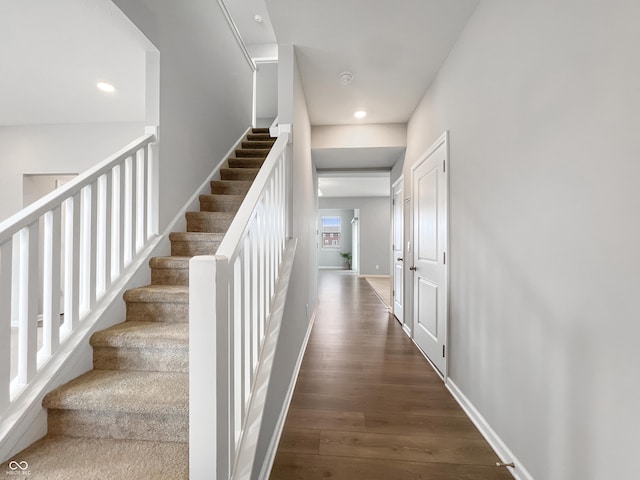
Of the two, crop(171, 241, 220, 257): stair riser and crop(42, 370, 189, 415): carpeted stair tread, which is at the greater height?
crop(171, 241, 220, 257): stair riser

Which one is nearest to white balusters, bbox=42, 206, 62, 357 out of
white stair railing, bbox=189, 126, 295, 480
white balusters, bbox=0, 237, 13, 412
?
white balusters, bbox=0, 237, 13, 412

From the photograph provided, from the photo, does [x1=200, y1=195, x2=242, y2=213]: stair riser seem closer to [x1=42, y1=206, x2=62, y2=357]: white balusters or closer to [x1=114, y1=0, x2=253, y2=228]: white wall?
[x1=114, y1=0, x2=253, y2=228]: white wall

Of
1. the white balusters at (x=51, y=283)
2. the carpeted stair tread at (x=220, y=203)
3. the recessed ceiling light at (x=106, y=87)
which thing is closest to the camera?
the white balusters at (x=51, y=283)

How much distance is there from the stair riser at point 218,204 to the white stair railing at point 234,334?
1.12m

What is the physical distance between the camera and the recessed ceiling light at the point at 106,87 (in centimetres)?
241

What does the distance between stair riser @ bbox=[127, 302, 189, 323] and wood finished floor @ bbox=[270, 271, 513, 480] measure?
983 mm

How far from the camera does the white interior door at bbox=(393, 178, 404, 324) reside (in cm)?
379

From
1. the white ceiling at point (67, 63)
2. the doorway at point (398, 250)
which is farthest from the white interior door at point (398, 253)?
the white ceiling at point (67, 63)

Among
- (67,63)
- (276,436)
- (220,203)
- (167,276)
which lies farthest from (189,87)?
(276,436)

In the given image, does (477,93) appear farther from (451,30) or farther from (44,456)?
(44,456)

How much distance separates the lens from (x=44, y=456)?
107cm

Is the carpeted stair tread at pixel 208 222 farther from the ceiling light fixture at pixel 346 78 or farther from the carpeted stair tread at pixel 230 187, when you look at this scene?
the ceiling light fixture at pixel 346 78

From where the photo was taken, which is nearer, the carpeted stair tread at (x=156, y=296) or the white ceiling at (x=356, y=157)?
the carpeted stair tread at (x=156, y=296)

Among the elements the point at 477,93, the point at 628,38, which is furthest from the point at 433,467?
the point at 477,93
